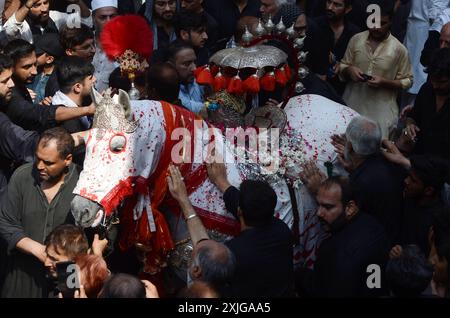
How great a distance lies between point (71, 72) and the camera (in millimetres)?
7004

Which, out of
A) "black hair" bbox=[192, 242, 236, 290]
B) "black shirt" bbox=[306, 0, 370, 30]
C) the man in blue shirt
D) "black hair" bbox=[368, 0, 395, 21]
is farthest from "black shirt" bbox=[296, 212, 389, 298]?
"black shirt" bbox=[306, 0, 370, 30]

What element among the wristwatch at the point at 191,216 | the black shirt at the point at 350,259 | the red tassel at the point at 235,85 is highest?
the red tassel at the point at 235,85

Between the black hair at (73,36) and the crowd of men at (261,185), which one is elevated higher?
the black hair at (73,36)

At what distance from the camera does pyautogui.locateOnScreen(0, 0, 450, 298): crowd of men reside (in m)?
5.41

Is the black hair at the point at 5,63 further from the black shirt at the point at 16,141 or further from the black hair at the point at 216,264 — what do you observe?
the black hair at the point at 216,264

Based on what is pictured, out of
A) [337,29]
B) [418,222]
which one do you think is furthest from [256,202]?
[337,29]

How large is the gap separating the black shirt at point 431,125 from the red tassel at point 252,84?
1915 millimetres

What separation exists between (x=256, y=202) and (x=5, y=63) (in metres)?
2.37

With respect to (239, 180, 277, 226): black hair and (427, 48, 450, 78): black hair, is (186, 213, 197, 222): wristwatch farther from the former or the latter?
(427, 48, 450, 78): black hair

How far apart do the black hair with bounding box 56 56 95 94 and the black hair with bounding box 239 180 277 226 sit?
2.05 m

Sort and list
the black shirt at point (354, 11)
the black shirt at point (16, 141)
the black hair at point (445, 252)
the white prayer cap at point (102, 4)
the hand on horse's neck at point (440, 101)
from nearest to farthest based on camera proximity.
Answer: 1. the black hair at point (445, 252)
2. the black shirt at point (16, 141)
3. the hand on horse's neck at point (440, 101)
4. the white prayer cap at point (102, 4)
5. the black shirt at point (354, 11)

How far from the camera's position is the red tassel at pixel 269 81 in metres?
6.02

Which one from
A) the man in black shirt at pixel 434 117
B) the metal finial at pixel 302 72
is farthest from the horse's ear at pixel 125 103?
the man in black shirt at pixel 434 117
